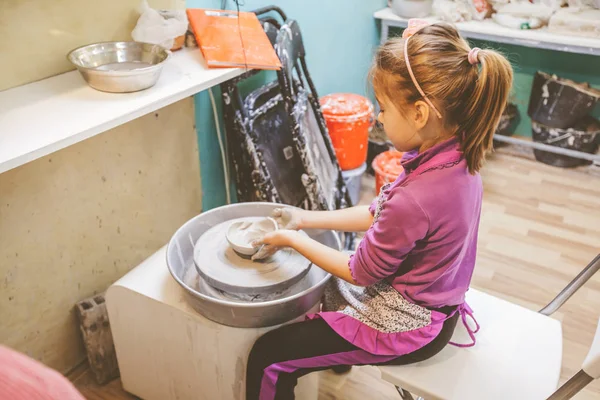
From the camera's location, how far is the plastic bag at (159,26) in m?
1.57

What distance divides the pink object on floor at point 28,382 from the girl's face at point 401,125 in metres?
0.78

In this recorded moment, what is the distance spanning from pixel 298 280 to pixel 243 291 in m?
0.15

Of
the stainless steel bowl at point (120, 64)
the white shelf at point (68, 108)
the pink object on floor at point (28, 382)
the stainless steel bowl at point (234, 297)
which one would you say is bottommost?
the stainless steel bowl at point (234, 297)

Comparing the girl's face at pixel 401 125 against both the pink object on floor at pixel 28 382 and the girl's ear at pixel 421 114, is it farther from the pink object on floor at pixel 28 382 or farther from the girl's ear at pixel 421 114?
the pink object on floor at pixel 28 382

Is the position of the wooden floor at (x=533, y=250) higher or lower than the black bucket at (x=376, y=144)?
lower

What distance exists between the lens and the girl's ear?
40.9 inches

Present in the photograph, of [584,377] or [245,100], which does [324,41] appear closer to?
[245,100]

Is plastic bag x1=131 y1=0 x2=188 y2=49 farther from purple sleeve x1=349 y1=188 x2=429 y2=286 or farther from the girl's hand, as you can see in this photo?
purple sleeve x1=349 y1=188 x2=429 y2=286

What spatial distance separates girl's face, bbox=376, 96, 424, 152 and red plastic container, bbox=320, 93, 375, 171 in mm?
1378

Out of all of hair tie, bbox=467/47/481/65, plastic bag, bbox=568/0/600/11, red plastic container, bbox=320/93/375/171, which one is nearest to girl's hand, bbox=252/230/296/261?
hair tie, bbox=467/47/481/65

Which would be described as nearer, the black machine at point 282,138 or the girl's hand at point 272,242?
the girl's hand at point 272,242

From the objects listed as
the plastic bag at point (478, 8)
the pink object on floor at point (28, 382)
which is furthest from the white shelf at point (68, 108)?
the plastic bag at point (478, 8)

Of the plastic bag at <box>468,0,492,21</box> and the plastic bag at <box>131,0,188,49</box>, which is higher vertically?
the plastic bag at <box>131,0,188,49</box>

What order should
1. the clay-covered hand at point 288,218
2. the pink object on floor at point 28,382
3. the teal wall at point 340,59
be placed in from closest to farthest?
the pink object on floor at point 28,382
the clay-covered hand at point 288,218
the teal wall at point 340,59
